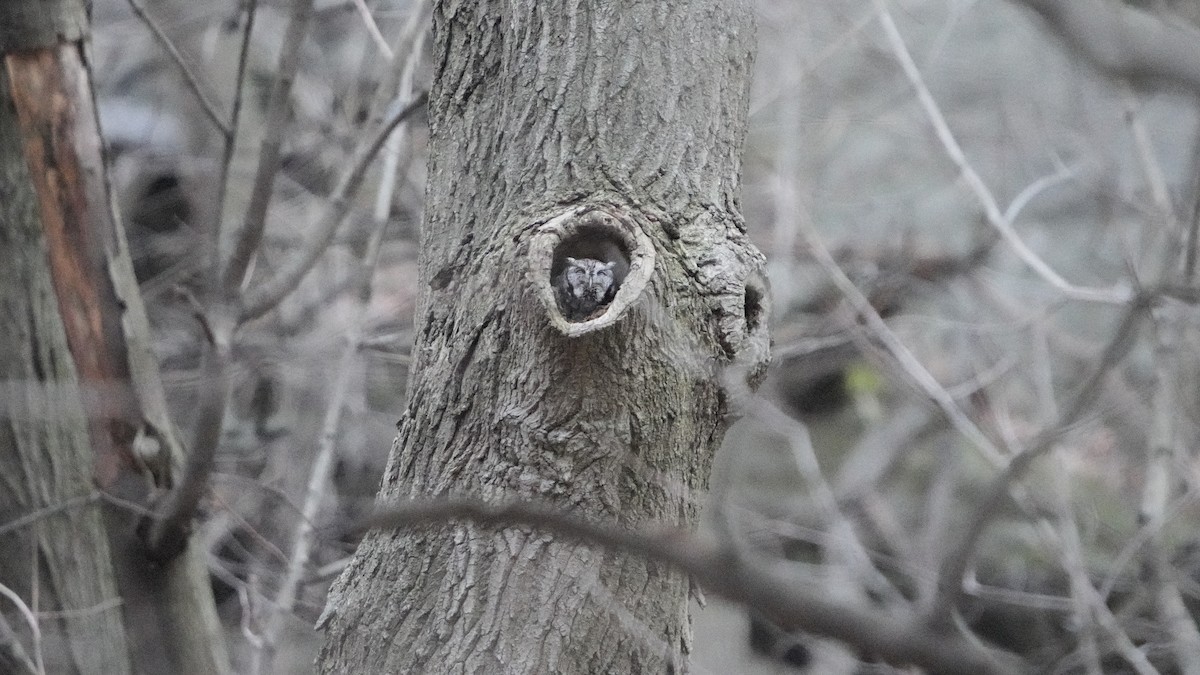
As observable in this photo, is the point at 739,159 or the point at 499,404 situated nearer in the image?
the point at 499,404

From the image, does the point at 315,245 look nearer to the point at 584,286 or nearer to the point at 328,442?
the point at 328,442

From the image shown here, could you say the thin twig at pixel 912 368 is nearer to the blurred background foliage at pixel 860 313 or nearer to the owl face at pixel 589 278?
the blurred background foliage at pixel 860 313

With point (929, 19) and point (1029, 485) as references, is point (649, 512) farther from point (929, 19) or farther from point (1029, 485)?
point (929, 19)

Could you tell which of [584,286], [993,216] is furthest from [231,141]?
[993,216]

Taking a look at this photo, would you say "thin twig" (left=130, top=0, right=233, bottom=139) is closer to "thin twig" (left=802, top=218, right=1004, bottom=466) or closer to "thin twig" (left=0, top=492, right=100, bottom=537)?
"thin twig" (left=0, top=492, right=100, bottom=537)

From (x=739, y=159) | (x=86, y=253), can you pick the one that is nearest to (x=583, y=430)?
(x=739, y=159)

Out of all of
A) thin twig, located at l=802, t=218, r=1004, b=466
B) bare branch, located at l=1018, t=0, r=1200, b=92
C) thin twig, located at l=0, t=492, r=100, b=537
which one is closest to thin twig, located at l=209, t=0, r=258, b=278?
thin twig, located at l=0, t=492, r=100, b=537
